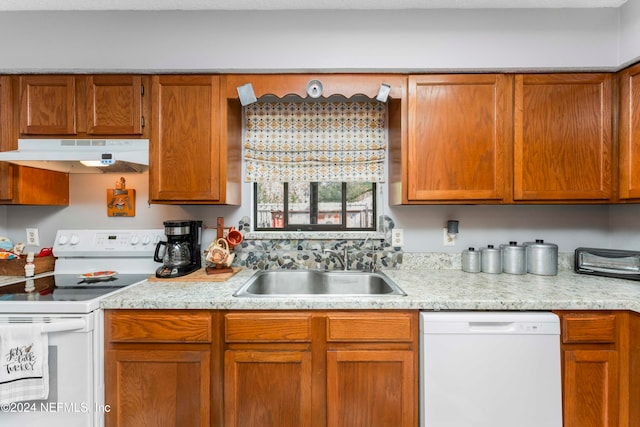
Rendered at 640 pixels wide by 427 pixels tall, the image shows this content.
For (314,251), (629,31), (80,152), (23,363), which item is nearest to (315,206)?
(314,251)

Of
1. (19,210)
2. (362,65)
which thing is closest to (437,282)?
(362,65)

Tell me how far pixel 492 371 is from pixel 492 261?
76 cm

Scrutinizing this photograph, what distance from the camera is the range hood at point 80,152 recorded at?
152 cm

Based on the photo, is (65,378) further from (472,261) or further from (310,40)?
(472,261)

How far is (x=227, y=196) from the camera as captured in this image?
1.72 m

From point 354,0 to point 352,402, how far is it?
80.1 inches

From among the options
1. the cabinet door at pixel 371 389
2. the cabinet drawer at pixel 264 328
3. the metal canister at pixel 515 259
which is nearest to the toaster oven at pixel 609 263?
the metal canister at pixel 515 259

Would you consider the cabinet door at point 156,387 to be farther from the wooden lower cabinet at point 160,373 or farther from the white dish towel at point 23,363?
the white dish towel at point 23,363

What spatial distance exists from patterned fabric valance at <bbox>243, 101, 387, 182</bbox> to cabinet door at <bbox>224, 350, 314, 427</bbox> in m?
1.12

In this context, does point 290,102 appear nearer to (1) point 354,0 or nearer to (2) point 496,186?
(1) point 354,0

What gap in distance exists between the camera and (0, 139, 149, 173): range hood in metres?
1.52

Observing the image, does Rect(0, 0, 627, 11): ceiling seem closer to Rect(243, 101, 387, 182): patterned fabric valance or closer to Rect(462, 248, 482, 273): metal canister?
Rect(243, 101, 387, 182): patterned fabric valance

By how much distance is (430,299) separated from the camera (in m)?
1.31

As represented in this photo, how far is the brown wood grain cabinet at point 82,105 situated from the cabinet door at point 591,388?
2.48 m
